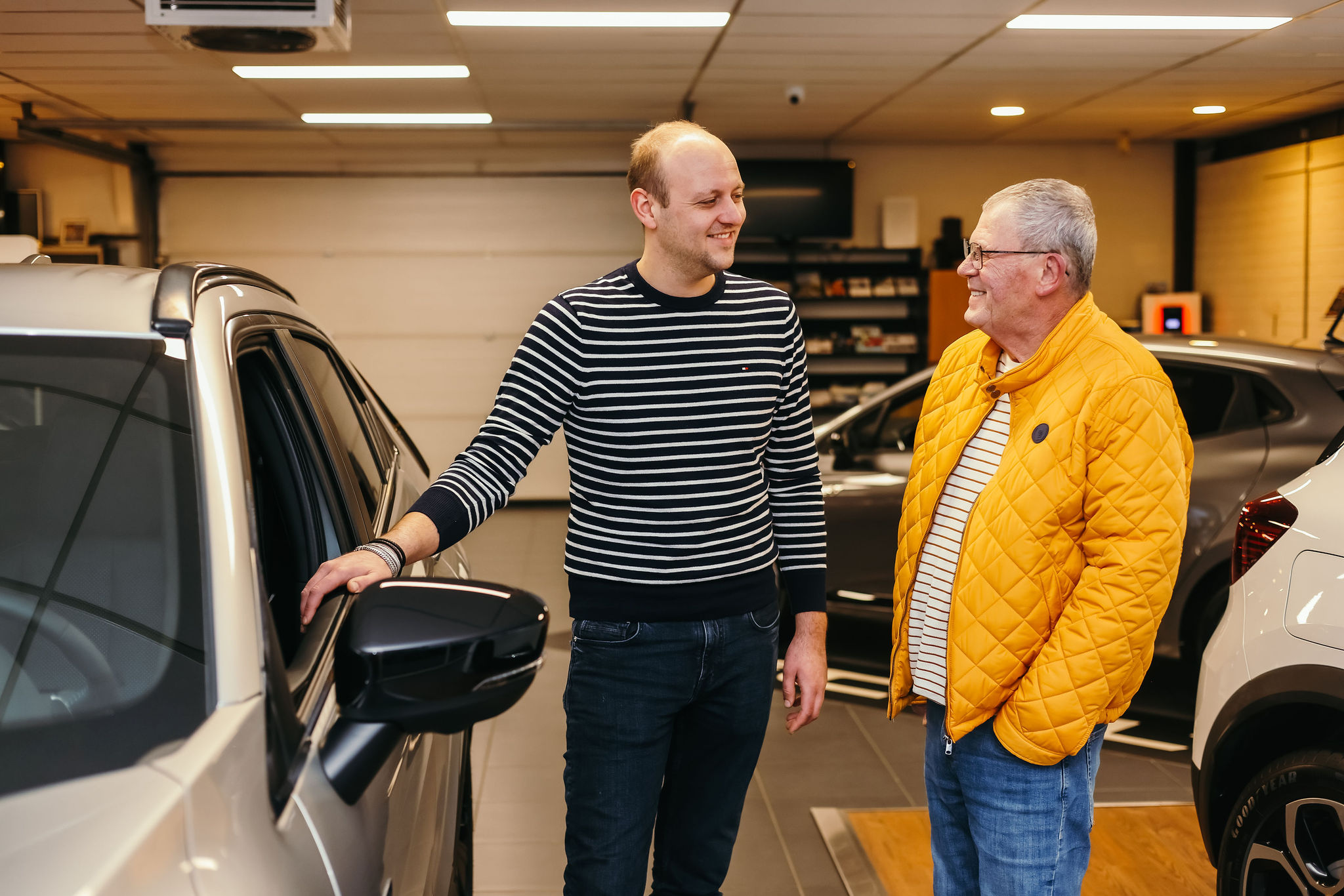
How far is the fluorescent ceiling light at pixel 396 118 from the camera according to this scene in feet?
25.6

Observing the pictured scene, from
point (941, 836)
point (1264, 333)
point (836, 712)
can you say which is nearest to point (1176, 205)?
point (1264, 333)

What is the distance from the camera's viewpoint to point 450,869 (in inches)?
69.8

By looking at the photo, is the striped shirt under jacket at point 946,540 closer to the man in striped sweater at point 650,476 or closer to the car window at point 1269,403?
the man in striped sweater at point 650,476

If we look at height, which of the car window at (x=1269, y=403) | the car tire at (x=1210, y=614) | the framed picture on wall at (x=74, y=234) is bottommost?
the car tire at (x=1210, y=614)

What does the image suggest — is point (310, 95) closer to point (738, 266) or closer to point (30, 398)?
point (738, 266)

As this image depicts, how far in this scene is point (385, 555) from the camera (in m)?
1.38

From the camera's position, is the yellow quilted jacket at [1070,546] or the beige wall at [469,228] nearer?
the yellow quilted jacket at [1070,546]

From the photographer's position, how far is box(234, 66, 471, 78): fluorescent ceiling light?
634 cm

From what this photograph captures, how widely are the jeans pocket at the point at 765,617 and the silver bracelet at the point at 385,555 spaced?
620 millimetres

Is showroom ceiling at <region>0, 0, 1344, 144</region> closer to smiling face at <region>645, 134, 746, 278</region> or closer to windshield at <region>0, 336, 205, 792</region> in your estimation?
smiling face at <region>645, 134, 746, 278</region>

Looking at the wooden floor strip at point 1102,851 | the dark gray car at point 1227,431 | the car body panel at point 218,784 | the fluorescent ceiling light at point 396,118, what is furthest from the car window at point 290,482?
the fluorescent ceiling light at point 396,118

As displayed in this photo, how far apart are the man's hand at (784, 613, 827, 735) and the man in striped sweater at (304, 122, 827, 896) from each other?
0.12 metres

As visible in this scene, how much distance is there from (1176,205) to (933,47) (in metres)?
4.63

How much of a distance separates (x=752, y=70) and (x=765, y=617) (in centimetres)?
538
